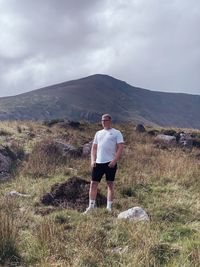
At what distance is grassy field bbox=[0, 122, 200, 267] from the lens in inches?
215

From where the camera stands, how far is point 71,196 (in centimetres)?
953

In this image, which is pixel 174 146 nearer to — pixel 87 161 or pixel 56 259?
pixel 87 161

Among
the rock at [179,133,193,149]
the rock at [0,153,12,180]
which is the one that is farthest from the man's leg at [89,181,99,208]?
the rock at [179,133,193,149]

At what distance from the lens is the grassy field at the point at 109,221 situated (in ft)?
18.0

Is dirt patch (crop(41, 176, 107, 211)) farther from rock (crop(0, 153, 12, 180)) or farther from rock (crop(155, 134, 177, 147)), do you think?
rock (crop(155, 134, 177, 147))

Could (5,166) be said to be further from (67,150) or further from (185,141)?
(185,141)

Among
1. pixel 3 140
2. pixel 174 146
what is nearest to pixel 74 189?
pixel 3 140

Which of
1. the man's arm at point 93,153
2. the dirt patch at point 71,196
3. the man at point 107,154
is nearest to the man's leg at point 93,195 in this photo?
the man at point 107,154

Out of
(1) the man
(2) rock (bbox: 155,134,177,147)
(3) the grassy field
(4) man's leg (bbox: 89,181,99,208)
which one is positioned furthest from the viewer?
(2) rock (bbox: 155,134,177,147)

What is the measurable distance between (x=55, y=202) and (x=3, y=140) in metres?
7.66

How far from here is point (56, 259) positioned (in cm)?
533

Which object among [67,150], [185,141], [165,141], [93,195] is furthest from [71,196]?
[185,141]

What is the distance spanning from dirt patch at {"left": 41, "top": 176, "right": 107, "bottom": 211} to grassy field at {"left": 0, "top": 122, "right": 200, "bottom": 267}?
0.33 metres

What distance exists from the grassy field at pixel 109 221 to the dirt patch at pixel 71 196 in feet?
1.07
